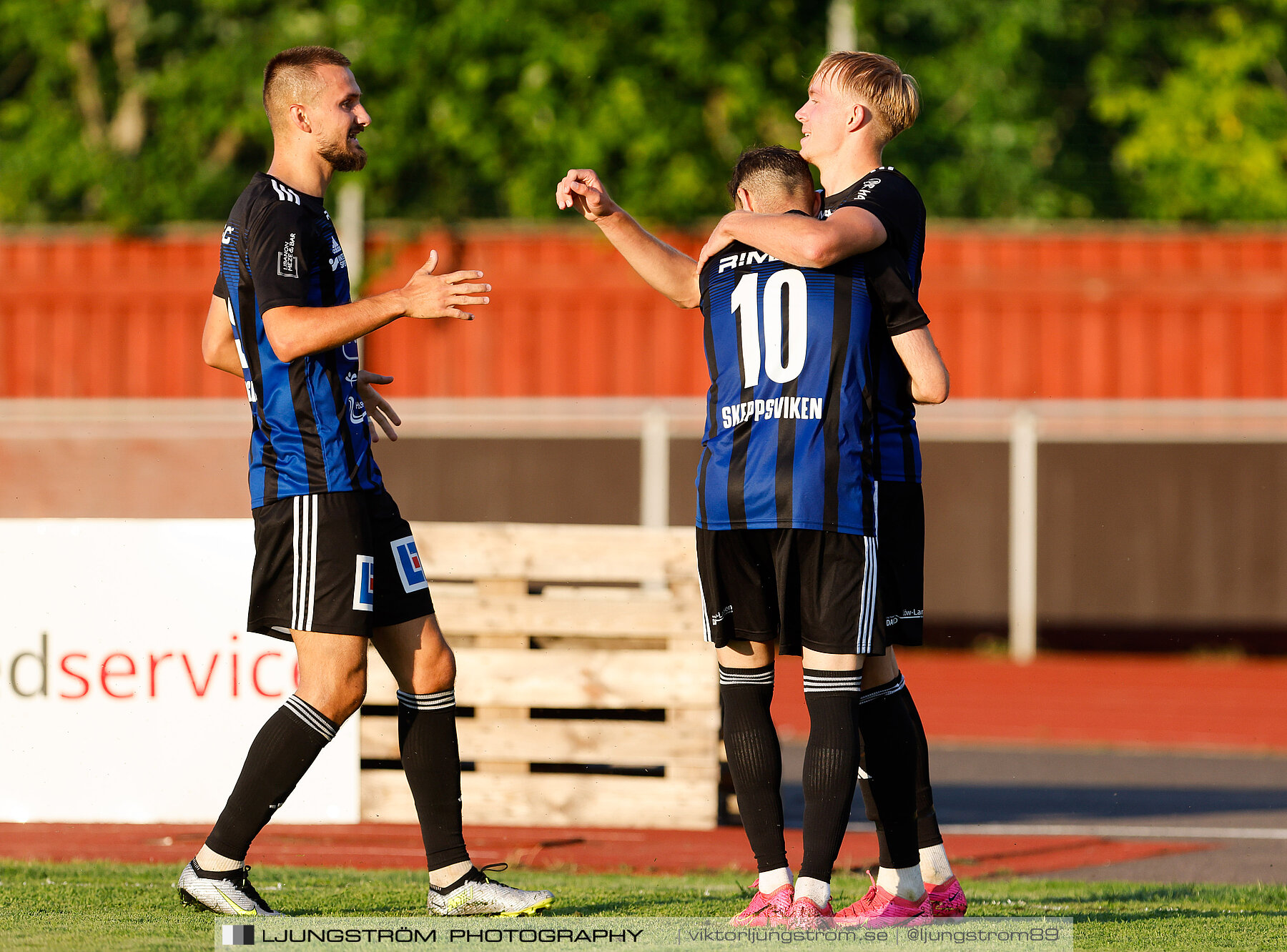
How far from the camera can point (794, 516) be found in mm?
3859

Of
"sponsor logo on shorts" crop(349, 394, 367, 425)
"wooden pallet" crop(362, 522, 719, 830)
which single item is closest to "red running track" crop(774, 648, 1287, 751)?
"wooden pallet" crop(362, 522, 719, 830)

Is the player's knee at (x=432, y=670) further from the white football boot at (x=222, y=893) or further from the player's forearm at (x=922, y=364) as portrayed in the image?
the player's forearm at (x=922, y=364)

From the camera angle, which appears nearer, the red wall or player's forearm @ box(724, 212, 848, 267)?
player's forearm @ box(724, 212, 848, 267)

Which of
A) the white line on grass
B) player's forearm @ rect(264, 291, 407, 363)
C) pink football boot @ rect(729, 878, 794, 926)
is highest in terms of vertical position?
player's forearm @ rect(264, 291, 407, 363)

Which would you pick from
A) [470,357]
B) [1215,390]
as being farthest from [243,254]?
[1215,390]

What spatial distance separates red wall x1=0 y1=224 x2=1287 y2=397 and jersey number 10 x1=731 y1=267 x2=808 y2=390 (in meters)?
13.7

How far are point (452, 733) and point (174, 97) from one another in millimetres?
21325

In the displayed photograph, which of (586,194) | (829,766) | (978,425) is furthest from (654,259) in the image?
(978,425)

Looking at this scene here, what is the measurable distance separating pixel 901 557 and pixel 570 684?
2.77m

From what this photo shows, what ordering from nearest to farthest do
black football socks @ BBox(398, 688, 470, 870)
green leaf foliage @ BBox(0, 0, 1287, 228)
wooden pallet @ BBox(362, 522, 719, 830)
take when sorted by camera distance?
black football socks @ BBox(398, 688, 470, 870)
wooden pallet @ BBox(362, 522, 719, 830)
green leaf foliage @ BBox(0, 0, 1287, 228)

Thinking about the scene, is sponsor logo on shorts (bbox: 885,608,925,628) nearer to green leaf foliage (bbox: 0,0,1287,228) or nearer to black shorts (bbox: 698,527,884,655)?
black shorts (bbox: 698,527,884,655)

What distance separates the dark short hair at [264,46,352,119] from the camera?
419 cm

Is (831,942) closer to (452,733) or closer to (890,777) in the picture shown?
(890,777)

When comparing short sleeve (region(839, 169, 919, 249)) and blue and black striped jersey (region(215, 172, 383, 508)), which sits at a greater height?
short sleeve (region(839, 169, 919, 249))
